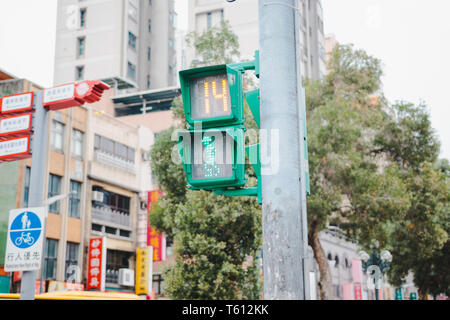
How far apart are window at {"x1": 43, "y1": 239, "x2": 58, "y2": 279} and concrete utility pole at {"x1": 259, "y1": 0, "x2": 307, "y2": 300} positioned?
1148 inches

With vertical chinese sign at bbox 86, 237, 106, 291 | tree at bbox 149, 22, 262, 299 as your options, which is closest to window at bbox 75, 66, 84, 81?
vertical chinese sign at bbox 86, 237, 106, 291

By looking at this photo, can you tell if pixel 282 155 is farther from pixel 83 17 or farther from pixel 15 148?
pixel 83 17

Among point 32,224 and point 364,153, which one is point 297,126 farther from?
point 364,153

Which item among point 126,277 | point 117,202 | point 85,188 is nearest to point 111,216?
point 117,202

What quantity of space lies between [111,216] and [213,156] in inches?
1312

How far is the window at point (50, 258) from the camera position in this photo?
30938 millimetres

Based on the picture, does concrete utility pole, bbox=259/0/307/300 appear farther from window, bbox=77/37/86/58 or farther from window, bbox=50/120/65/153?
window, bbox=77/37/86/58

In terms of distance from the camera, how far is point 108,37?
4750cm

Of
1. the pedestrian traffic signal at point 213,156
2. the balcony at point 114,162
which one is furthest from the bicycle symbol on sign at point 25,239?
the balcony at point 114,162

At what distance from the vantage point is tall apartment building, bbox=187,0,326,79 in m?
48.8

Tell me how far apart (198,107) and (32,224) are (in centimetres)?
612

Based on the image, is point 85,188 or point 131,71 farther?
point 131,71

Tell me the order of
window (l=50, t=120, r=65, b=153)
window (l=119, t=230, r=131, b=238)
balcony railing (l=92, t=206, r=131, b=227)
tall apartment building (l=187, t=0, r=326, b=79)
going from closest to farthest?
window (l=50, t=120, r=65, b=153), balcony railing (l=92, t=206, r=131, b=227), window (l=119, t=230, r=131, b=238), tall apartment building (l=187, t=0, r=326, b=79)

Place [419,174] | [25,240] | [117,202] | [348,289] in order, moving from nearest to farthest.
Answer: [25,240]
[419,174]
[117,202]
[348,289]
